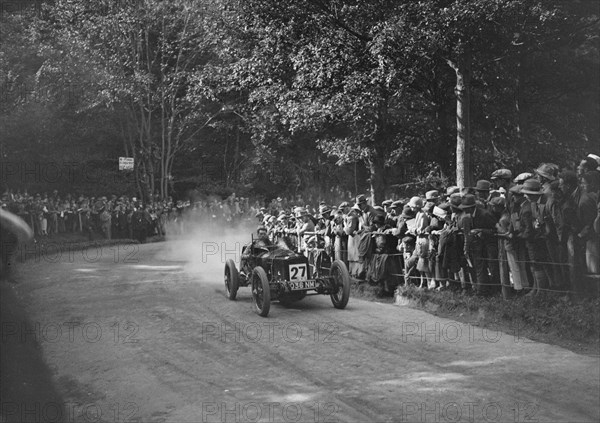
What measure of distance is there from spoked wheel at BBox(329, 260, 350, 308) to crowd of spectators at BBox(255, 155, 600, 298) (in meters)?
1.42

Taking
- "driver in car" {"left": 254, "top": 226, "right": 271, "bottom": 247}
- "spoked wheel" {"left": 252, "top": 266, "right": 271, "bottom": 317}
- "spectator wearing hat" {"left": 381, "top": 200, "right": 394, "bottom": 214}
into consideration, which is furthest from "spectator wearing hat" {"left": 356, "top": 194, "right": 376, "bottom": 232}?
"spoked wheel" {"left": 252, "top": 266, "right": 271, "bottom": 317}

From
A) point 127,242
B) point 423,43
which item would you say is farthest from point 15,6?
point 423,43

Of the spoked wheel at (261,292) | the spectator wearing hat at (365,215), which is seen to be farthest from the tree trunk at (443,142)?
the spoked wheel at (261,292)

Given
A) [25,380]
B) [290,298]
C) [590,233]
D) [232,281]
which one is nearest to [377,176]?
[232,281]

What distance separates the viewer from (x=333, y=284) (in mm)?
11734

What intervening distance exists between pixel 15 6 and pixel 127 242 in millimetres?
11398

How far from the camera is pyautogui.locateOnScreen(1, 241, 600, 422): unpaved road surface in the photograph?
643 centimetres

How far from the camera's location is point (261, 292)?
11344 millimetres

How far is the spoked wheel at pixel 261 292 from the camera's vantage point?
11075 millimetres

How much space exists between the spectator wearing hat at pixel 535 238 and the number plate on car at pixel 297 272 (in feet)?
12.8

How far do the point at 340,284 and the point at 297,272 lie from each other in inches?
31.4

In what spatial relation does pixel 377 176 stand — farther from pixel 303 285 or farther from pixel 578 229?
pixel 578 229

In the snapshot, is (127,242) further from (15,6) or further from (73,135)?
(15,6)

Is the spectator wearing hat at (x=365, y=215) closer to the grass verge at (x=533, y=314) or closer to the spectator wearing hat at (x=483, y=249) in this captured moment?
the grass verge at (x=533, y=314)
